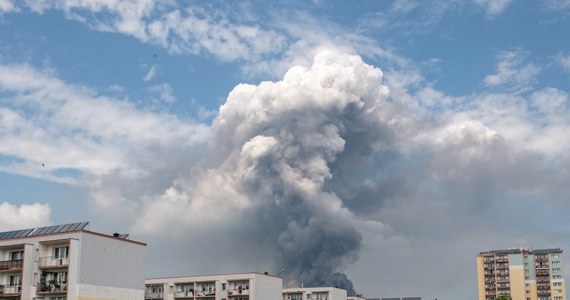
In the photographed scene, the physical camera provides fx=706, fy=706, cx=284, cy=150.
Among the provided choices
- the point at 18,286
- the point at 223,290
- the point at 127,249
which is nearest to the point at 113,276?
the point at 127,249

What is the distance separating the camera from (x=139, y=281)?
83.5 metres

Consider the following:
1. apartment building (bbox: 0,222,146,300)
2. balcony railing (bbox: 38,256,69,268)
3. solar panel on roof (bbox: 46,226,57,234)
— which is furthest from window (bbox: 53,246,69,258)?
solar panel on roof (bbox: 46,226,57,234)

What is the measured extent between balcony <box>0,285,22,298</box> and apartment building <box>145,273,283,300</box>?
47.6 metres

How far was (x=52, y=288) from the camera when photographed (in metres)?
75.5

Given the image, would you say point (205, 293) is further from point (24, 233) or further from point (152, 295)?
point (24, 233)

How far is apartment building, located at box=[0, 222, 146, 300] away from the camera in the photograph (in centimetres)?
7488

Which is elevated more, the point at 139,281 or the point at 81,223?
the point at 81,223

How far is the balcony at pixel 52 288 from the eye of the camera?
74.9 m

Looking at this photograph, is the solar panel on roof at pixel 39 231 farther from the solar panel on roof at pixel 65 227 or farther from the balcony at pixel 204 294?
the balcony at pixel 204 294

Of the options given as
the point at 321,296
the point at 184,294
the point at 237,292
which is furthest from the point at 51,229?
the point at 321,296

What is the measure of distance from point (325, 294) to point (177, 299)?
3489cm

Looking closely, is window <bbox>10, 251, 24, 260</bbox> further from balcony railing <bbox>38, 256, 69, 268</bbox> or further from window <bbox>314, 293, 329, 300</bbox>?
window <bbox>314, 293, 329, 300</bbox>

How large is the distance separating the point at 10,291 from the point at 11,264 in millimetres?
2971

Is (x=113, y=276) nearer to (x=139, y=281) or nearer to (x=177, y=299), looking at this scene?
(x=139, y=281)
